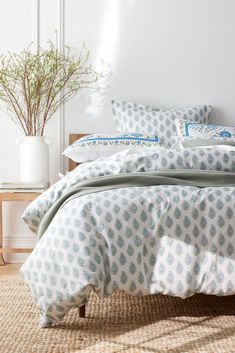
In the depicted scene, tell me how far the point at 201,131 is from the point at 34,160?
3.83 ft

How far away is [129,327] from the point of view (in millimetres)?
3039

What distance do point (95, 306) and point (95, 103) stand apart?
7.37 feet

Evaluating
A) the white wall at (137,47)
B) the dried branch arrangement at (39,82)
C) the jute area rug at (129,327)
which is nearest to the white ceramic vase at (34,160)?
the dried branch arrangement at (39,82)

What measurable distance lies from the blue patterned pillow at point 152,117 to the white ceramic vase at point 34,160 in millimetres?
581

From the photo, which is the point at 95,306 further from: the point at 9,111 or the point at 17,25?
the point at 17,25

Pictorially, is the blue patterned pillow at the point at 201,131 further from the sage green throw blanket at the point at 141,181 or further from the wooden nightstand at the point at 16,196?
the sage green throw blanket at the point at 141,181

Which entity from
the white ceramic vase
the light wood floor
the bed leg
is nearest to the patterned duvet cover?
the bed leg

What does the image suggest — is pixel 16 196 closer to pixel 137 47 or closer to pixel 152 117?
pixel 152 117

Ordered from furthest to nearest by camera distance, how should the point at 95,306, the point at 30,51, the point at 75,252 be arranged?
the point at 30,51, the point at 95,306, the point at 75,252

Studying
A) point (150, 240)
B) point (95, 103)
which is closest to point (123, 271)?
point (150, 240)

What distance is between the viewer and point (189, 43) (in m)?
5.43

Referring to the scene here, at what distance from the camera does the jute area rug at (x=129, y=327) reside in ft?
8.87

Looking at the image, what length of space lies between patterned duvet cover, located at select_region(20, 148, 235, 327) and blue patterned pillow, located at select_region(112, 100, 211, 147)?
2011mm

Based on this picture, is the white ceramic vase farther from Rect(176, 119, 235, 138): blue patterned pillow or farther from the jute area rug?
the jute area rug
